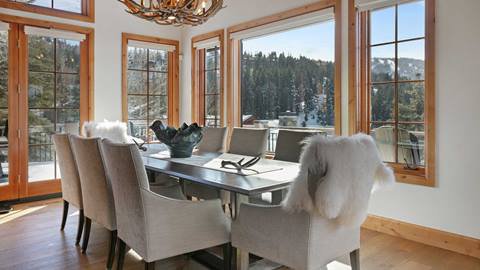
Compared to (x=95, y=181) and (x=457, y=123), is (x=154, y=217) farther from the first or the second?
(x=457, y=123)

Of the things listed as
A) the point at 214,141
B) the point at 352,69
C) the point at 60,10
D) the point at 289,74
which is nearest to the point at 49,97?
the point at 60,10

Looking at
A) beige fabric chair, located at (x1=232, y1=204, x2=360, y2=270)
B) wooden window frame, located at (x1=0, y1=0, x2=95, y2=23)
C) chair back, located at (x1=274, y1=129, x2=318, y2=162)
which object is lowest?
beige fabric chair, located at (x1=232, y1=204, x2=360, y2=270)

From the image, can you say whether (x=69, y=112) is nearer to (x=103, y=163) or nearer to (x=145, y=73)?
(x=145, y=73)

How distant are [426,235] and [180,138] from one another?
230cm

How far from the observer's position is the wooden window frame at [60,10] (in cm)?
456

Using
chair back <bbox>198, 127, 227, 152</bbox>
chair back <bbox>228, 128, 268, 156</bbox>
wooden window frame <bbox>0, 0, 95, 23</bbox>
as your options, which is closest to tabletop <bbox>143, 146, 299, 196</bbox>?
chair back <bbox>228, 128, 268, 156</bbox>

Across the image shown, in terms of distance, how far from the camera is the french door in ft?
15.1

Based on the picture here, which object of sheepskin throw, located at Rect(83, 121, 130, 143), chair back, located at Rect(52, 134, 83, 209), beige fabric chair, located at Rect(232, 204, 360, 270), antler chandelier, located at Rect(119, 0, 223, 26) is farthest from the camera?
sheepskin throw, located at Rect(83, 121, 130, 143)

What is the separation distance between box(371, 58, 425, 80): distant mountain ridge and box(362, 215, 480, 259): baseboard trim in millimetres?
1352

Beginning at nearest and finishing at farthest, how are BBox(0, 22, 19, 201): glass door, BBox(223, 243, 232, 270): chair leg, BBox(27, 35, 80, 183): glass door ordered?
BBox(223, 243, 232, 270): chair leg → BBox(0, 22, 19, 201): glass door → BBox(27, 35, 80, 183): glass door

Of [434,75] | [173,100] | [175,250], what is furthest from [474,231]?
[173,100]

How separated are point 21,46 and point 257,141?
3.24 metres

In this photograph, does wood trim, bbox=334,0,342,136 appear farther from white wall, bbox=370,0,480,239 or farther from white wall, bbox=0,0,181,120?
white wall, bbox=0,0,181,120

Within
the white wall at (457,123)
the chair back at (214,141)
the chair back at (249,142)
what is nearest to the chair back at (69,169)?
the chair back at (214,141)
